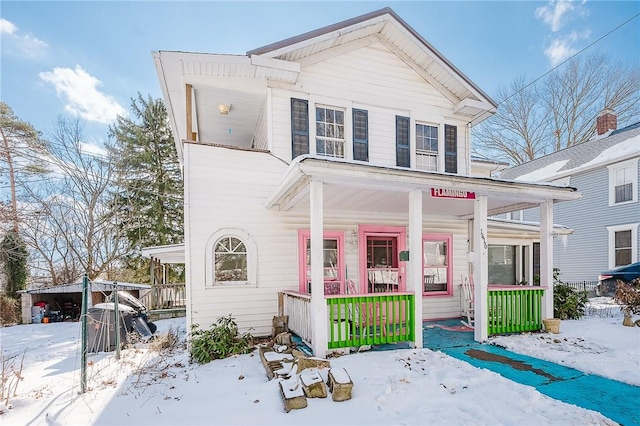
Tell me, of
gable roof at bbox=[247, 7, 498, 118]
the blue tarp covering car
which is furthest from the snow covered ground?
gable roof at bbox=[247, 7, 498, 118]

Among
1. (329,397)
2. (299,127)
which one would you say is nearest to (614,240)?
(299,127)

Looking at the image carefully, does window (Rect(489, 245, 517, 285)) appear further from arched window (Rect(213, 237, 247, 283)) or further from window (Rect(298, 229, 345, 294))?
arched window (Rect(213, 237, 247, 283))

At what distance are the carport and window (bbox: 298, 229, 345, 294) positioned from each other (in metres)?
6.98

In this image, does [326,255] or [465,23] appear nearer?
[326,255]

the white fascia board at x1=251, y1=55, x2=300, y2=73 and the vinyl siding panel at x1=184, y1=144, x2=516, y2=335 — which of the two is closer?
the vinyl siding panel at x1=184, y1=144, x2=516, y2=335

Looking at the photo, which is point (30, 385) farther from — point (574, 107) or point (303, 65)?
point (574, 107)

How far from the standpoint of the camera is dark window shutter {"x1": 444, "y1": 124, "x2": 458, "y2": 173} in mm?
8195

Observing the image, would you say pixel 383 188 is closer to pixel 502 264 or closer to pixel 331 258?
pixel 331 258

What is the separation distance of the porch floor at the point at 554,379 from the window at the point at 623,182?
12.2 meters

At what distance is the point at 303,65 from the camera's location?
23.3 feet

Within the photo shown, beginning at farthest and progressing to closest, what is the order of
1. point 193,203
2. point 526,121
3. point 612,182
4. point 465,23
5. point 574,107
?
1. point 526,121
2. point 574,107
3. point 612,182
4. point 465,23
5. point 193,203

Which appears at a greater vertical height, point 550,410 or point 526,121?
point 526,121

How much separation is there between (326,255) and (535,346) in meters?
4.14

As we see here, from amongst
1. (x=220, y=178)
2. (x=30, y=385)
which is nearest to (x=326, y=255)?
(x=220, y=178)
